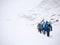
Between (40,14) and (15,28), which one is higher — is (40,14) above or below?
above

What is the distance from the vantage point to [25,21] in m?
1.69

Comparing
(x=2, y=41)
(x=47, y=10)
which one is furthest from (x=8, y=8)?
(x=47, y=10)

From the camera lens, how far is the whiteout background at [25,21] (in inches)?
63.1

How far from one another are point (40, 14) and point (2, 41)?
733 mm

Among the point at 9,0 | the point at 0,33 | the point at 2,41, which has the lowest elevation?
the point at 2,41

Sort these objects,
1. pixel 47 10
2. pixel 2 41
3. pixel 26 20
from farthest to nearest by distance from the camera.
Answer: pixel 47 10
pixel 26 20
pixel 2 41

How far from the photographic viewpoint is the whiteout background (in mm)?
1604

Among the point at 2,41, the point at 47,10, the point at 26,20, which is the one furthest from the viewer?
the point at 47,10

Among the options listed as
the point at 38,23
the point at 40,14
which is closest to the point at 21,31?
the point at 38,23

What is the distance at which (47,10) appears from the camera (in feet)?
6.00

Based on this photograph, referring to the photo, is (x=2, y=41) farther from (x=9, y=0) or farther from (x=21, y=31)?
(x=9, y=0)

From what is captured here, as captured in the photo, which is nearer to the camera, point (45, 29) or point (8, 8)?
point (8, 8)

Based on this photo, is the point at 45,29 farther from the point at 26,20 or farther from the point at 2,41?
the point at 2,41

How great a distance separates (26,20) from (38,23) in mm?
208
